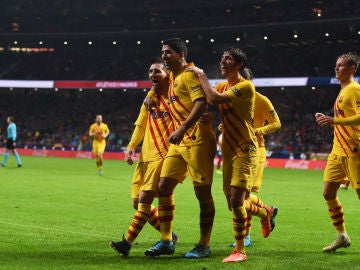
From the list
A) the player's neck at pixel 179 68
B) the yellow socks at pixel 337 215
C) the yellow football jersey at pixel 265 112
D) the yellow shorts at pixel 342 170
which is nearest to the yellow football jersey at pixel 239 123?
the player's neck at pixel 179 68

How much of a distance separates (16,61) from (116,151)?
66.2ft

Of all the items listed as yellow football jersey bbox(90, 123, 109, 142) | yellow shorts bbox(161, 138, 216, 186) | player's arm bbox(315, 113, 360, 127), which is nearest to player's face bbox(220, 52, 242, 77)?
yellow shorts bbox(161, 138, 216, 186)

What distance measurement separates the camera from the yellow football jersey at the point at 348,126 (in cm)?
795

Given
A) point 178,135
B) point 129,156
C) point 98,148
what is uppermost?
point 178,135

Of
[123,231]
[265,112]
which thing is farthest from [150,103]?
[123,231]

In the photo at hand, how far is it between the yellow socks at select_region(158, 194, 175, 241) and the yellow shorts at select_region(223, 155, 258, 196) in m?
0.70

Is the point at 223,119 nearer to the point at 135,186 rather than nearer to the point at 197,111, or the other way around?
the point at 197,111

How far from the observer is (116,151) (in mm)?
40938

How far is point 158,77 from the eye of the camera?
7.94 metres

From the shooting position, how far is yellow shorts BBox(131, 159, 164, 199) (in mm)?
7590

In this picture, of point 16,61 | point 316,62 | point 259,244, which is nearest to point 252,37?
point 316,62

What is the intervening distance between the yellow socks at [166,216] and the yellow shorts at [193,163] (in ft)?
1.00

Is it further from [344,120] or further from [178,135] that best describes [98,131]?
[178,135]

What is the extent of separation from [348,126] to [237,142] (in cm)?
170
